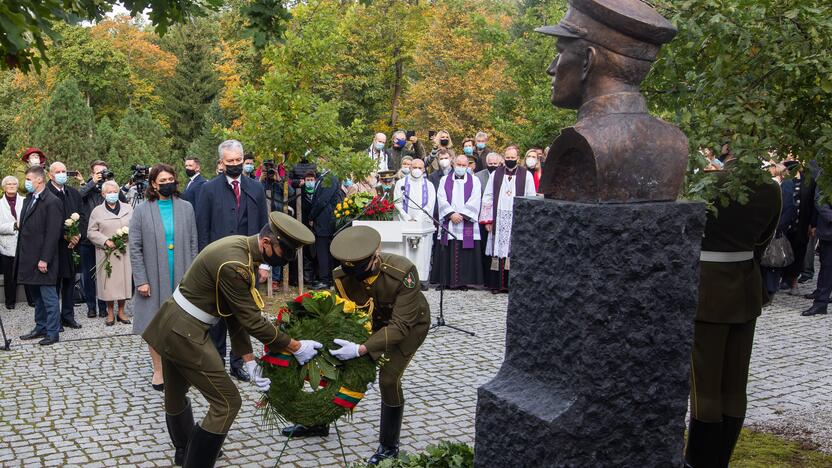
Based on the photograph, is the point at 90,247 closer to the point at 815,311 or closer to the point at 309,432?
the point at 309,432

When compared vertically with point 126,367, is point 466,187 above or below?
above

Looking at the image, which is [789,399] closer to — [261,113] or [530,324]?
[530,324]

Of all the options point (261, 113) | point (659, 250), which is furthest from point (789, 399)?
point (261, 113)

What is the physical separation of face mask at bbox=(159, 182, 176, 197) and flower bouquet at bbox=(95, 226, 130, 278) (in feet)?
10.7

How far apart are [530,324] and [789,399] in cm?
514

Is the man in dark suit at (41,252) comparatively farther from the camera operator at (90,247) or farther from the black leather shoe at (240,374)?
the black leather shoe at (240,374)

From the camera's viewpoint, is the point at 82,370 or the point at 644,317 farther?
the point at 82,370

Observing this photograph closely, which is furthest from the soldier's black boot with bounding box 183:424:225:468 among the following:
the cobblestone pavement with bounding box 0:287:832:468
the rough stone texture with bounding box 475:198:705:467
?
the rough stone texture with bounding box 475:198:705:467

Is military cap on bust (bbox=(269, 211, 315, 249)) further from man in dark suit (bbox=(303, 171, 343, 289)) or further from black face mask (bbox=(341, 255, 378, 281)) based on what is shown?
man in dark suit (bbox=(303, 171, 343, 289))

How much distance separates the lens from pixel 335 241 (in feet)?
19.1

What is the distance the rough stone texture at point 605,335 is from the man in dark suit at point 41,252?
7893mm

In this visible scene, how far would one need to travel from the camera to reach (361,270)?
579 cm

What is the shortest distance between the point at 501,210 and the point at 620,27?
34.0 ft

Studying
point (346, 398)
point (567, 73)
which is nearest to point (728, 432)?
point (346, 398)
